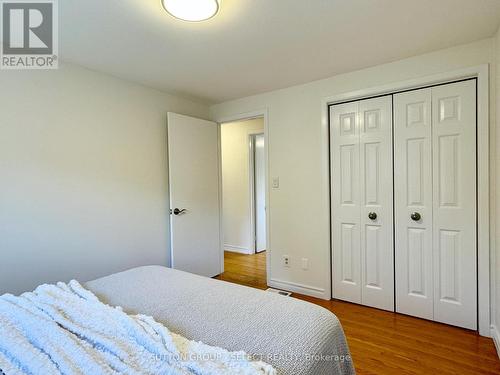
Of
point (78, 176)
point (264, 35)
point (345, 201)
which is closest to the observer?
point (264, 35)

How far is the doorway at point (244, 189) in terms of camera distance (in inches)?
181

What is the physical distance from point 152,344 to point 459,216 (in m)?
2.34

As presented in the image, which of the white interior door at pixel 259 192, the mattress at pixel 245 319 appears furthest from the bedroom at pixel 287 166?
the white interior door at pixel 259 192

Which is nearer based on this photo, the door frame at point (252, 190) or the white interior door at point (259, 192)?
the door frame at point (252, 190)

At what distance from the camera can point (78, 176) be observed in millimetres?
2283

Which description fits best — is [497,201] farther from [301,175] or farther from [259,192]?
[259,192]

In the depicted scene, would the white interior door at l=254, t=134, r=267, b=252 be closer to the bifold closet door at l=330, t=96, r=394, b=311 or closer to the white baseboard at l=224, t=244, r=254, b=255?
the white baseboard at l=224, t=244, r=254, b=255

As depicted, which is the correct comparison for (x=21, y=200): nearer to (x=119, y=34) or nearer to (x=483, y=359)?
(x=119, y=34)

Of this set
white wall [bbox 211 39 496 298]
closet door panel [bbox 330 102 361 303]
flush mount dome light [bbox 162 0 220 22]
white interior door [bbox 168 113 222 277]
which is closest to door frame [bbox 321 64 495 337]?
white wall [bbox 211 39 496 298]

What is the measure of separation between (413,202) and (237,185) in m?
2.91

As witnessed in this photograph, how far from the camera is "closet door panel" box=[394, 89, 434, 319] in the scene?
2.28m

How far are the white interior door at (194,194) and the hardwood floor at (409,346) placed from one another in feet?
5.01

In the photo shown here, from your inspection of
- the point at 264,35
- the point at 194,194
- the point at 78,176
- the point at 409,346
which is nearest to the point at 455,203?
the point at 409,346

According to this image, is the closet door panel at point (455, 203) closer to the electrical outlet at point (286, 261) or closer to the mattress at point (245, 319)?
the electrical outlet at point (286, 261)
